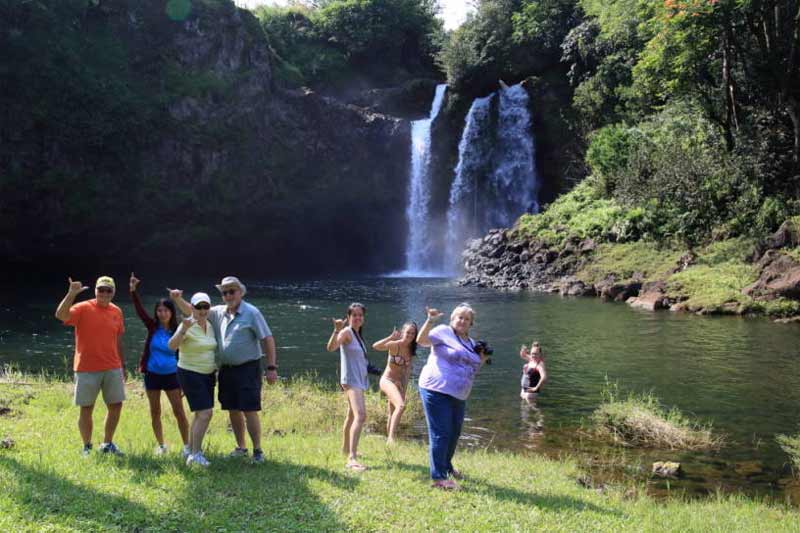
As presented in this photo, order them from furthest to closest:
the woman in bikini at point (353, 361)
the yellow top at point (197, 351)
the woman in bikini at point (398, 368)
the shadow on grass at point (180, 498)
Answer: the woman in bikini at point (398, 368) → the woman in bikini at point (353, 361) → the yellow top at point (197, 351) → the shadow on grass at point (180, 498)

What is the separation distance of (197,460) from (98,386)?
4.56 ft

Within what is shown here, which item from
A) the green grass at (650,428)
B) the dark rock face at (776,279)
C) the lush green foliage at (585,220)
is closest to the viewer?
the green grass at (650,428)

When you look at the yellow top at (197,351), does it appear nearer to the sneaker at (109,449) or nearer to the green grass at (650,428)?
the sneaker at (109,449)

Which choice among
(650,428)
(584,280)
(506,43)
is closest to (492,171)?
(506,43)

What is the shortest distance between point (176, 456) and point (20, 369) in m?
9.80

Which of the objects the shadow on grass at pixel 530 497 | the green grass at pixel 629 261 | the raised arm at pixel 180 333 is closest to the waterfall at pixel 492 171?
the green grass at pixel 629 261

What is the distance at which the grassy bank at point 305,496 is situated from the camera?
5145mm

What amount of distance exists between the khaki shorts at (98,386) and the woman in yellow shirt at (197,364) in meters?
0.81

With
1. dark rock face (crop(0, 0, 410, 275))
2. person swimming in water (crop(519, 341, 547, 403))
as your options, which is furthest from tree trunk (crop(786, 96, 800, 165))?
dark rock face (crop(0, 0, 410, 275))

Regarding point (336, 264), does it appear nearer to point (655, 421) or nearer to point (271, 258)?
point (271, 258)

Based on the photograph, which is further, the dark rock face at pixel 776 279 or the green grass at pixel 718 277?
the green grass at pixel 718 277

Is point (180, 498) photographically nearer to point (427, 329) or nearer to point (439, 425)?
point (439, 425)

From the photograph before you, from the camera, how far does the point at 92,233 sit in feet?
139

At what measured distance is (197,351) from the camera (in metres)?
6.59
